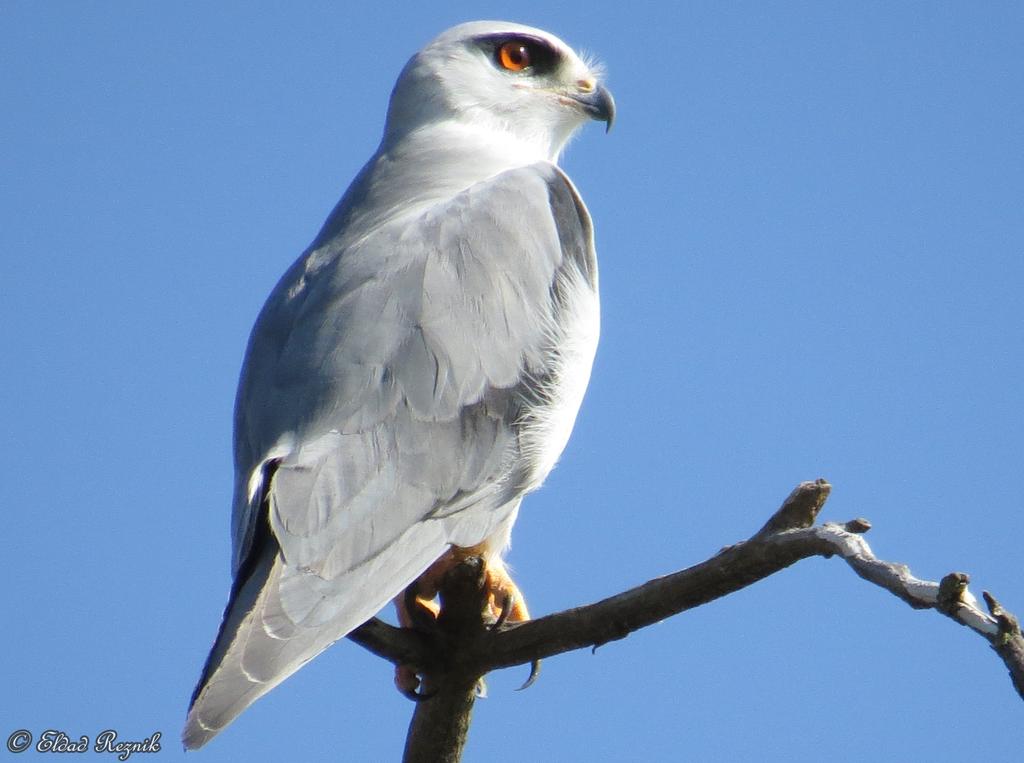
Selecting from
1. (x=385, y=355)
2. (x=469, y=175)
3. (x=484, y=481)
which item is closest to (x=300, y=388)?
(x=385, y=355)

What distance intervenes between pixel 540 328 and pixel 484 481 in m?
0.58

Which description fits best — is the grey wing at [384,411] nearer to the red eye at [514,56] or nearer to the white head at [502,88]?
the white head at [502,88]

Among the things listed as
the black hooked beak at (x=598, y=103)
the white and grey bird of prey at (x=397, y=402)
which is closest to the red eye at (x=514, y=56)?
the black hooked beak at (x=598, y=103)

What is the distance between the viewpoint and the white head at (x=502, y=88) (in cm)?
619

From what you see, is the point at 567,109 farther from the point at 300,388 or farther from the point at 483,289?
the point at 300,388

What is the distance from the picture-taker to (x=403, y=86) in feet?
20.8

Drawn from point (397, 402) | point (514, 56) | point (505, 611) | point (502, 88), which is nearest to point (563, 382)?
point (397, 402)

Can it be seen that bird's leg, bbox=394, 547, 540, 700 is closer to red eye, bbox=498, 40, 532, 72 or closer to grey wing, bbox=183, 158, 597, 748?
grey wing, bbox=183, 158, 597, 748

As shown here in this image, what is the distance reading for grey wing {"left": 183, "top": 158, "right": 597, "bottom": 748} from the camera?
381 cm

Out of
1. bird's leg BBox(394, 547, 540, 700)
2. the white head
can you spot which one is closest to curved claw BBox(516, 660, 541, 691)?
bird's leg BBox(394, 547, 540, 700)

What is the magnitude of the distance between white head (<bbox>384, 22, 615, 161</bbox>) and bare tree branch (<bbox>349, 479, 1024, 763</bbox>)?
2.60 m

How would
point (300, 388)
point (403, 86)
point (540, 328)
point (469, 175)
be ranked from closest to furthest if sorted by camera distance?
point (300, 388), point (540, 328), point (469, 175), point (403, 86)

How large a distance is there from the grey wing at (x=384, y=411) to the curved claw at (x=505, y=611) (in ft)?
0.84

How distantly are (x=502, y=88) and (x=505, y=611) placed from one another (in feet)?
9.20
